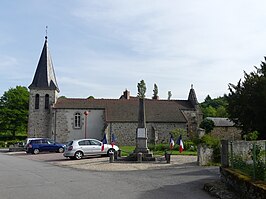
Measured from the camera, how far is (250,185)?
7949 millimetres

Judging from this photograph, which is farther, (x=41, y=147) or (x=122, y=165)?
(x=41, y=147)

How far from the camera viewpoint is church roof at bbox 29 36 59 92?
49.0 metres

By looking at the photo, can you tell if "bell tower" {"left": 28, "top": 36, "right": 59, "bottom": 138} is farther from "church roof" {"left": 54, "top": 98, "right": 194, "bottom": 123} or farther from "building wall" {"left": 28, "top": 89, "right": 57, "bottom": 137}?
"church roof" {"left": 54, "top": 98, "right": 194, "bottom": 123}

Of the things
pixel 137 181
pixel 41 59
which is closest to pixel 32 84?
pixel 41 59

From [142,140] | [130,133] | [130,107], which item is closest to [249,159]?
[142,140]

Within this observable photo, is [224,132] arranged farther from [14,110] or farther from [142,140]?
[14,110]

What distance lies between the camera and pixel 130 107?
166 ft

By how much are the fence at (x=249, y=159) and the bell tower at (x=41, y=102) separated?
38637mm

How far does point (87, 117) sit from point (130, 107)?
6.56m

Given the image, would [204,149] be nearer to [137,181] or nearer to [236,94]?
[137,181]

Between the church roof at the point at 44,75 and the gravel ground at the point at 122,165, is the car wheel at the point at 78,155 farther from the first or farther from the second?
the church roof at the point at 44,75

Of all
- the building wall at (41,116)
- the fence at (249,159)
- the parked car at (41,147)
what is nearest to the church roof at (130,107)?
the building wall at (41,116)

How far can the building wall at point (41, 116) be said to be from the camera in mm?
48719

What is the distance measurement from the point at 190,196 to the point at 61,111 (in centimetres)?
4073
